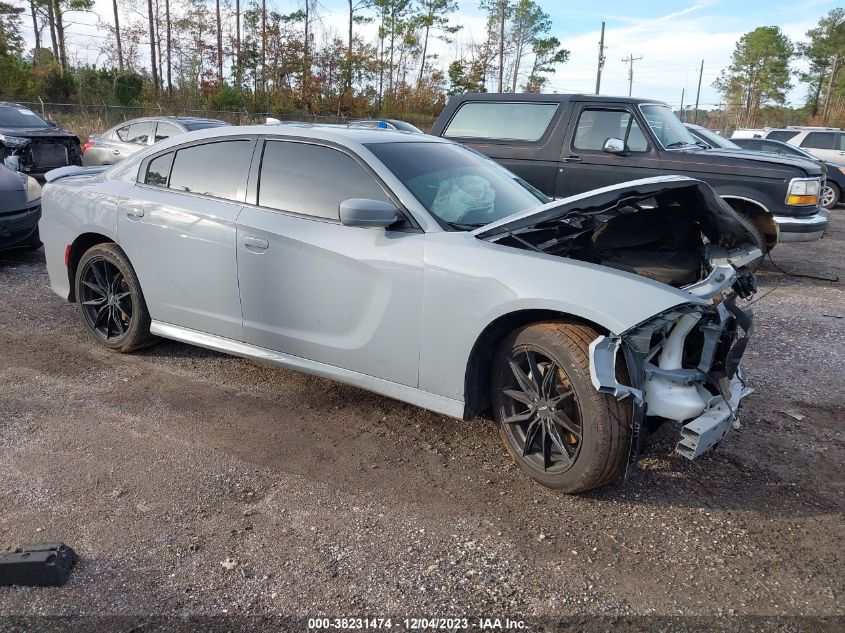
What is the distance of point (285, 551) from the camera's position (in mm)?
2715

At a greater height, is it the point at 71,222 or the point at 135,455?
the point at 71,222

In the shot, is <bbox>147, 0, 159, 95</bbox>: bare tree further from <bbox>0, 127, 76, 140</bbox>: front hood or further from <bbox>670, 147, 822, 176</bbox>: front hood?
<bbox>670, 147, 822, 176</bbox>: front hood

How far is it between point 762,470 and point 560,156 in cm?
528

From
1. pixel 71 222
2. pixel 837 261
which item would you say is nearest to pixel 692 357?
pixel 71 222

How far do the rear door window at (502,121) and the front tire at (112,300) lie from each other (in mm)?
5187

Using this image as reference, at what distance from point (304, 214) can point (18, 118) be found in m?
13.4

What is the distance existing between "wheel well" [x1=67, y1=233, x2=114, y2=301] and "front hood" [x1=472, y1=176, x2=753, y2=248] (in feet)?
10.1

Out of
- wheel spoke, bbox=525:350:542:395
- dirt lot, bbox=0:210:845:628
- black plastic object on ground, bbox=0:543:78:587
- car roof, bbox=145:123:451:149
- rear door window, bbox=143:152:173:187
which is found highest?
car roof, bbox=145:123:451:149

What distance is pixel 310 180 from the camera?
12.8 ft

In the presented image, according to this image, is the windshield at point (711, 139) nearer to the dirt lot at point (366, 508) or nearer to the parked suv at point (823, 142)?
the dirt lot at point (366, 508)

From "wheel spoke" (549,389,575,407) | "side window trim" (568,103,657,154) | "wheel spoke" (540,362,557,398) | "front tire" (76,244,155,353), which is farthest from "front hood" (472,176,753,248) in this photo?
"side window trim" (568,103,657,154)

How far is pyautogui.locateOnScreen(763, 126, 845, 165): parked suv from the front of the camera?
15933mm

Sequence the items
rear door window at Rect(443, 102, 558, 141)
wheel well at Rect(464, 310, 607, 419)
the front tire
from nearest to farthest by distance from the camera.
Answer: wheel well at Rect(464, 310, 607, 419) → the front tire → rear door window at Rect(443, 102, 558, 141)

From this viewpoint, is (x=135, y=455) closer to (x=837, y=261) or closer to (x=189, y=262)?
(x=189, y=262)
